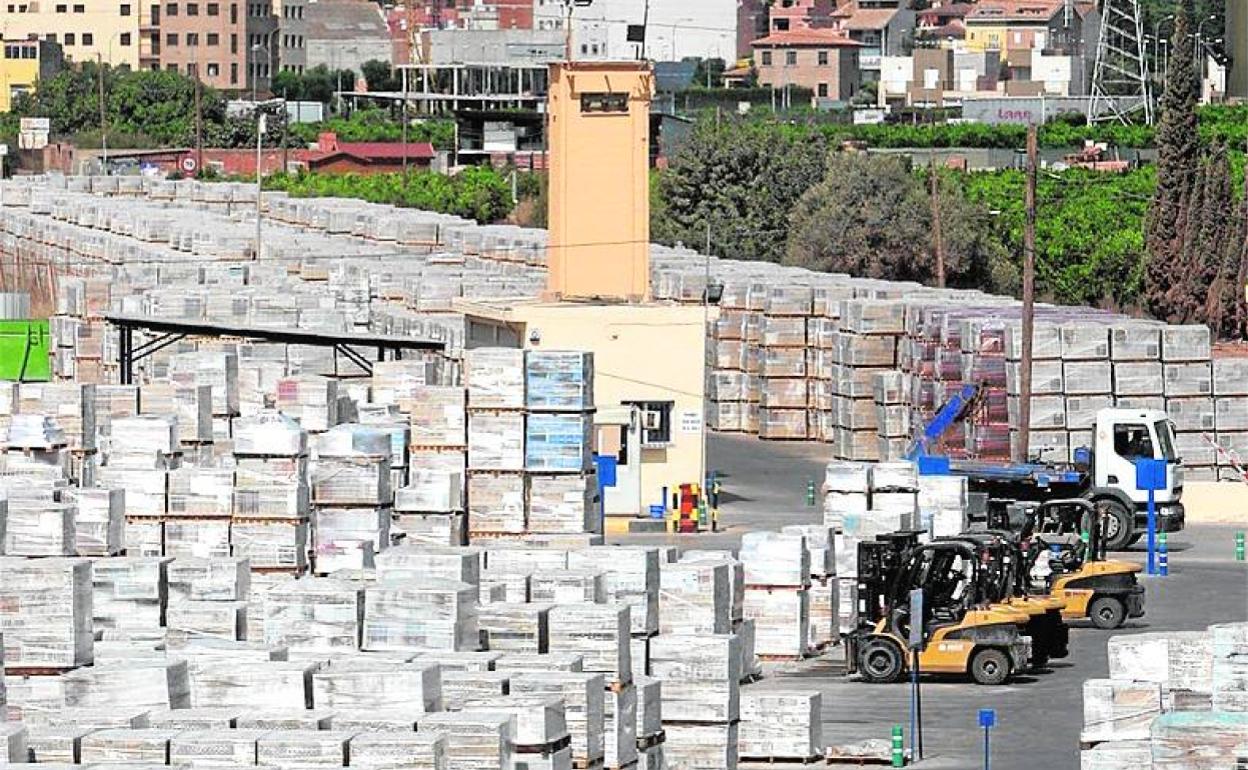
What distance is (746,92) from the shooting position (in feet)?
583

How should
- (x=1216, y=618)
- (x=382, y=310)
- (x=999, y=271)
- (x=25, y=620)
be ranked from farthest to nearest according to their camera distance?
(x=999, y=271), (x=382, y=310), (x=1216, y=618), (x=25, y=620)

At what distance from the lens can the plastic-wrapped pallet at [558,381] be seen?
34.7 metres

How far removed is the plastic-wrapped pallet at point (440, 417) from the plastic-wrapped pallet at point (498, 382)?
17 cm

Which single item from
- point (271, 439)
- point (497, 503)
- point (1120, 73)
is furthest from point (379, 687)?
point (1120, 73)

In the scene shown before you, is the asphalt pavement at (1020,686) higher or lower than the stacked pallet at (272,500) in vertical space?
lower

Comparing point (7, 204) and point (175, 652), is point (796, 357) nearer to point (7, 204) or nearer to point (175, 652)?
point (175, 652)

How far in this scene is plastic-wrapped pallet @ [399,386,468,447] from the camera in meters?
34.9

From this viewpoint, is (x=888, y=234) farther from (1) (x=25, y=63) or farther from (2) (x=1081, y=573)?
(1) (x=25, y=63)

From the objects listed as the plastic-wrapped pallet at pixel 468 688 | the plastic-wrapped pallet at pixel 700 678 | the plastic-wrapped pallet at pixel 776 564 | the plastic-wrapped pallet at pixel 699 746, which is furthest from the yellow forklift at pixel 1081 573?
the plastic-wrapped pallet at pixel 468 688

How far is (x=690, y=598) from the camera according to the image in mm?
28312

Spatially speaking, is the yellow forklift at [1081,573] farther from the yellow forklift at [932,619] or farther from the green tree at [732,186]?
the green tree at [732,186]

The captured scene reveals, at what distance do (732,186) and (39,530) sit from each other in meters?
58.2

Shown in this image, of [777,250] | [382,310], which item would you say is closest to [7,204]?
[777,250]

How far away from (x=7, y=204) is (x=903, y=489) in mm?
52841
